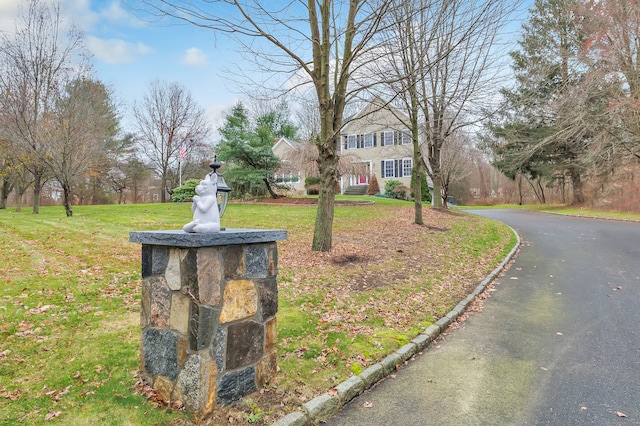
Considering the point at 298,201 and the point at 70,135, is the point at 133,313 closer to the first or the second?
the point at 70,135

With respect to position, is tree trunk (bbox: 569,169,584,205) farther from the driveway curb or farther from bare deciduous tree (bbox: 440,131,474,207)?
the driveway curb

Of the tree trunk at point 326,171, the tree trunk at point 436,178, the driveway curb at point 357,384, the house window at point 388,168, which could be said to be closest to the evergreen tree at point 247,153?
the tree trunk at point 436,178

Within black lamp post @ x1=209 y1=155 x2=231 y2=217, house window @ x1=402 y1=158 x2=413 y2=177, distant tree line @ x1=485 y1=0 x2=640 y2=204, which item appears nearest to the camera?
black lamp post @ x1=209 y1=155 x2=231 y2=217

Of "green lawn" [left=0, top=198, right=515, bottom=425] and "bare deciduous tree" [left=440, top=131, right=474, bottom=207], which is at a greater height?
"bare deciduous tree" [left=440, top=131, right=474, bottom=207]

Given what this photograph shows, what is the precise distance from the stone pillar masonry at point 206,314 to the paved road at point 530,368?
0.86 m

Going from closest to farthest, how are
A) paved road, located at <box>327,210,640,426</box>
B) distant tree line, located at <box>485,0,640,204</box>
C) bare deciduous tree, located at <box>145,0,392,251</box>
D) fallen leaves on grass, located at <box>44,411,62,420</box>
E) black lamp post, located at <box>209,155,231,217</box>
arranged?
fallen leaves on grass, located at <box>44,411,62,420</box> → paved road, located at <box>327,210,640,426</box> → black lamp post, located at <box>209,155,231,217</box> → bare deciduous tree, located at <box>145,0,392,251</box> → distant tree line, located at <box>485,0,640,204</box>

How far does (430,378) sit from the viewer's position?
3400mm

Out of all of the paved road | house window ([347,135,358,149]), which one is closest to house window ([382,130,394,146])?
house window ([347,135,358,149])

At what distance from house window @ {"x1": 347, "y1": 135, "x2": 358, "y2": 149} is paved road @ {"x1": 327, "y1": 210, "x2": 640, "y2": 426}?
26.1m

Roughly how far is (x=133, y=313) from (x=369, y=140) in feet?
92.0

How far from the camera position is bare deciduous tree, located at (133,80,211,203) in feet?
89.3

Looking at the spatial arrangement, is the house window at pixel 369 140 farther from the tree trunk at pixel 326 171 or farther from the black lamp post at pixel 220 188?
the black lamp post at pixel 220 188

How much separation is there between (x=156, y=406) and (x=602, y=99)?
1922 centimetres

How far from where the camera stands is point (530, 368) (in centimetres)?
356
